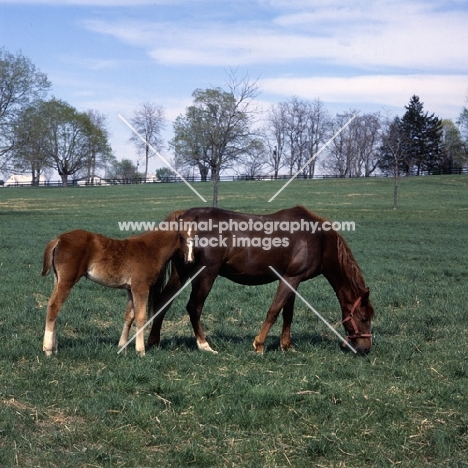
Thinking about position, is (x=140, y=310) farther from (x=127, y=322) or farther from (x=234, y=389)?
(x=234, y=389)

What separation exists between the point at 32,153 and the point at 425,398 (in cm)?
4509

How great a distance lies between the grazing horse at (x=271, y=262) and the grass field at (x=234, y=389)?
464 mm

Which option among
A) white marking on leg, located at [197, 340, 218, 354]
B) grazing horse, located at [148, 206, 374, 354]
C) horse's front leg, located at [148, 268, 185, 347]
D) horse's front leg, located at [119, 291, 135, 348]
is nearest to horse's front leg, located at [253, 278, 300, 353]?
grazing horse, located at [148, 206, 374, 354]

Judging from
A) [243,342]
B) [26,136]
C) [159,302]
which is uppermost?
[26,136]

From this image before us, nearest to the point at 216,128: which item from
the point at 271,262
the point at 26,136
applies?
the point at 26,136

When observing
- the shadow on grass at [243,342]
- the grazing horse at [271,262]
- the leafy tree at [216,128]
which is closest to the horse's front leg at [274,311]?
the grazing horse at [271,262]

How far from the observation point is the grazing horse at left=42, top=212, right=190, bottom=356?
7230mm

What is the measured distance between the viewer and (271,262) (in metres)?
8.25

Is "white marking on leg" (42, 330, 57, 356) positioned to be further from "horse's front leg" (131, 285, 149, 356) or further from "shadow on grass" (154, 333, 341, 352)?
"shadow on grass" (154, 333, 341, 352)

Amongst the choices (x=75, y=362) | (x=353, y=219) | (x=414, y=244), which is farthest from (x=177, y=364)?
(x=353, y=219)

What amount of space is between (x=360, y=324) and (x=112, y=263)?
3254mm

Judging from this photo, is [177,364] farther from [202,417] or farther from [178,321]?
[178,321]

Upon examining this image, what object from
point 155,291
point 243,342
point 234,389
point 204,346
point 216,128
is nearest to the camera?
point 234,389

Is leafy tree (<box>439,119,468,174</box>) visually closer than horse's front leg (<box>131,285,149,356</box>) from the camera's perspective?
No
